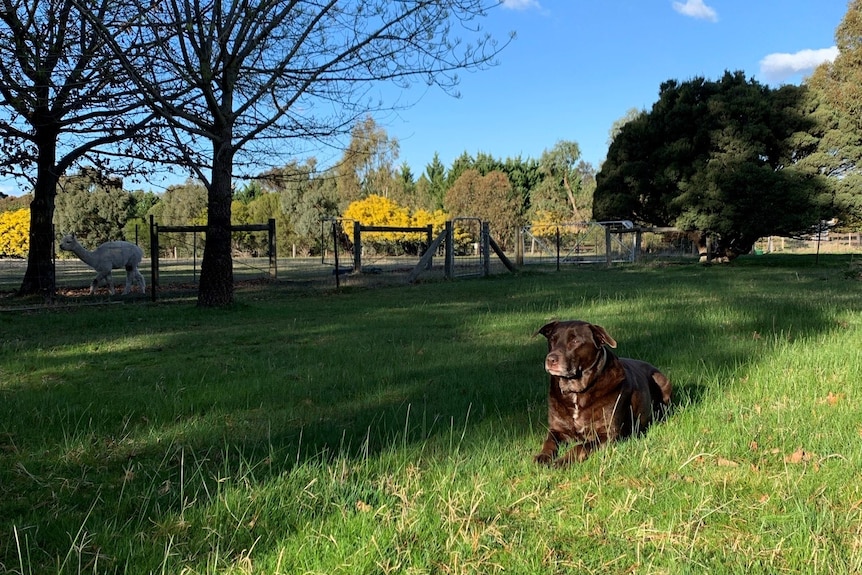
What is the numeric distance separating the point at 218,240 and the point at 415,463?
988cm

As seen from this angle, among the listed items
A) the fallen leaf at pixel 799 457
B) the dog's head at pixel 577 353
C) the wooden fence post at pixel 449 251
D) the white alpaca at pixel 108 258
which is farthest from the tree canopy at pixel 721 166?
the dog's head at pixel 577 353

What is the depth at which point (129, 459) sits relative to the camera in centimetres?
352

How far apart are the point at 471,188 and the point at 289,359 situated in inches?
1888

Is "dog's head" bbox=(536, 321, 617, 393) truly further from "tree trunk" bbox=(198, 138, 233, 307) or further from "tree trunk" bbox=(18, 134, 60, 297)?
"tree trunk" bbox=(18, 134, 60, 297)

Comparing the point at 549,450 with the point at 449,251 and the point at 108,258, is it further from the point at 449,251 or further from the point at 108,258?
the point at 449,251

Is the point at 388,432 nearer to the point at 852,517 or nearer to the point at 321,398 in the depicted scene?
the point at 321,398

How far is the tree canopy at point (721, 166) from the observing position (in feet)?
80.2

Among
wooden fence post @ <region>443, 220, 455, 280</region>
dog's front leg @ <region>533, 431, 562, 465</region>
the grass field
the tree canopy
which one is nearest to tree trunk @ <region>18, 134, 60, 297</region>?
the grass field

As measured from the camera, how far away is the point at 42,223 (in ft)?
49.6

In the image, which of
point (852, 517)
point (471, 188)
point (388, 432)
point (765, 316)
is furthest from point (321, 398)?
point (471, 188)

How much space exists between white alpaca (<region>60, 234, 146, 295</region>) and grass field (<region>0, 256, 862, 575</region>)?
32.7ft

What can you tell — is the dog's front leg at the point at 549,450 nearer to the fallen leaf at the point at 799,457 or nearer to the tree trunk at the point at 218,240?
the fallen leaf at the point at 799,457

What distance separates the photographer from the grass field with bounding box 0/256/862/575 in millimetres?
2385

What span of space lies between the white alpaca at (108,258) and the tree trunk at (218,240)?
5279mm
